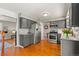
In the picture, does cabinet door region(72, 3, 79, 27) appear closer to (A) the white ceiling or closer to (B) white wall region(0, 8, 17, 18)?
(A) the white ceiling

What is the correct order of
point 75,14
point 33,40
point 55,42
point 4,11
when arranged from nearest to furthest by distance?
1. point 75,14
2. point 4,11
3. point 33,40
4. point 55,42

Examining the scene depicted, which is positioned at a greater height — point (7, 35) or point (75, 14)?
point (75, 14)

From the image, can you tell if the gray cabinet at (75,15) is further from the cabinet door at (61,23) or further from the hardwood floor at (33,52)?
the cabinet door at (61,23)

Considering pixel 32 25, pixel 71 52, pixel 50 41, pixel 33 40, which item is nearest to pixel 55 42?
pixel 50 41

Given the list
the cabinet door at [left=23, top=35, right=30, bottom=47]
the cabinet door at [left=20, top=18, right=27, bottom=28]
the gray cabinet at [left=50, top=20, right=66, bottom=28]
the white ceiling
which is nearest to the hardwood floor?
the cabinet door at [left=23, top=35, right=30, bottom=47]

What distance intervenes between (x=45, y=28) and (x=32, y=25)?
82.6 inches

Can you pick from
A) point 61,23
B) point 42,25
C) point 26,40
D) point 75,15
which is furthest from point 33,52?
point 42,25

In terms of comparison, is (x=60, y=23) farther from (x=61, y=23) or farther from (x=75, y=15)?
(x=75, y=15)

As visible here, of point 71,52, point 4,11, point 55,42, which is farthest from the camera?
point 55,42

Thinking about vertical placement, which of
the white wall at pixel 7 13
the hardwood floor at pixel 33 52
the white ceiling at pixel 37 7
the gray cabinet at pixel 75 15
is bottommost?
the hardwood floor at pixel 33 52

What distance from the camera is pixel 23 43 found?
15.9 feet

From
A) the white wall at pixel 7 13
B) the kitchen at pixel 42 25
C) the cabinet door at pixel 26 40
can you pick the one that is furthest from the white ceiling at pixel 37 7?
the cabinet door at pixel 26 40

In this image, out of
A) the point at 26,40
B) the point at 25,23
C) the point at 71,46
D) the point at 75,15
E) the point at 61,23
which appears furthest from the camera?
the point at 61,23

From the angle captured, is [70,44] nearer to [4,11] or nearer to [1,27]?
[4,11]
